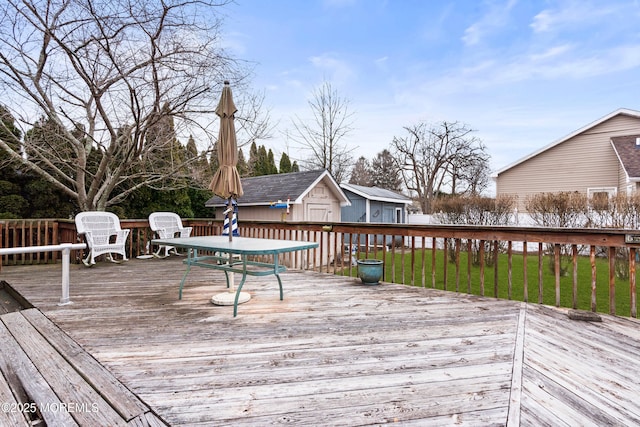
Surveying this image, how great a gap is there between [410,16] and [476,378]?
8265 millimetres

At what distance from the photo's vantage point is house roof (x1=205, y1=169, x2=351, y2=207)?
31.9ft

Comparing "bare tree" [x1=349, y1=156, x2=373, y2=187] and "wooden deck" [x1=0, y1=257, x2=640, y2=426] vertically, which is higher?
"bare tree" [x1=349, y1=156, x2=373, y2=187]

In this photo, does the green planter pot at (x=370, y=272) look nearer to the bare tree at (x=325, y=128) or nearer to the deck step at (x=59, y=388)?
the deck step at (x=59, y=388)

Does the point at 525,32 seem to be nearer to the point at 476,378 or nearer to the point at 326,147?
the point at 476,378

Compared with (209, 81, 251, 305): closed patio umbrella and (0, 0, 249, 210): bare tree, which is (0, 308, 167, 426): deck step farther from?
(0, 0, 249, 210): bare tree

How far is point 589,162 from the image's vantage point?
11328mm

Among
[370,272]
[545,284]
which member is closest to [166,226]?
[370,272]

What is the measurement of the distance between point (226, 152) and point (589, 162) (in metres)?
13.3

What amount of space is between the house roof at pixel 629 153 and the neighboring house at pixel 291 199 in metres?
8.59

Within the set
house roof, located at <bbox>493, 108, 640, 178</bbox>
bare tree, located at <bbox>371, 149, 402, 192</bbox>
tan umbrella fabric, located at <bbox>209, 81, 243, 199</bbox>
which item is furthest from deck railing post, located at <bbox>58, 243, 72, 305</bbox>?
bare tree, located at <bbox>371, 149, 402, 192</bbox>

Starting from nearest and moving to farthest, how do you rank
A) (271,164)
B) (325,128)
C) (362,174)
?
(325,128), (271,164), (362,174)

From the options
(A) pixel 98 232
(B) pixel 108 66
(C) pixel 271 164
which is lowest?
(A) pixel 98 232

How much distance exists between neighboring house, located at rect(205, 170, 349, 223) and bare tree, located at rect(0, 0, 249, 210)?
3.83m

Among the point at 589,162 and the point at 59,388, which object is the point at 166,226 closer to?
the point at 59,388
